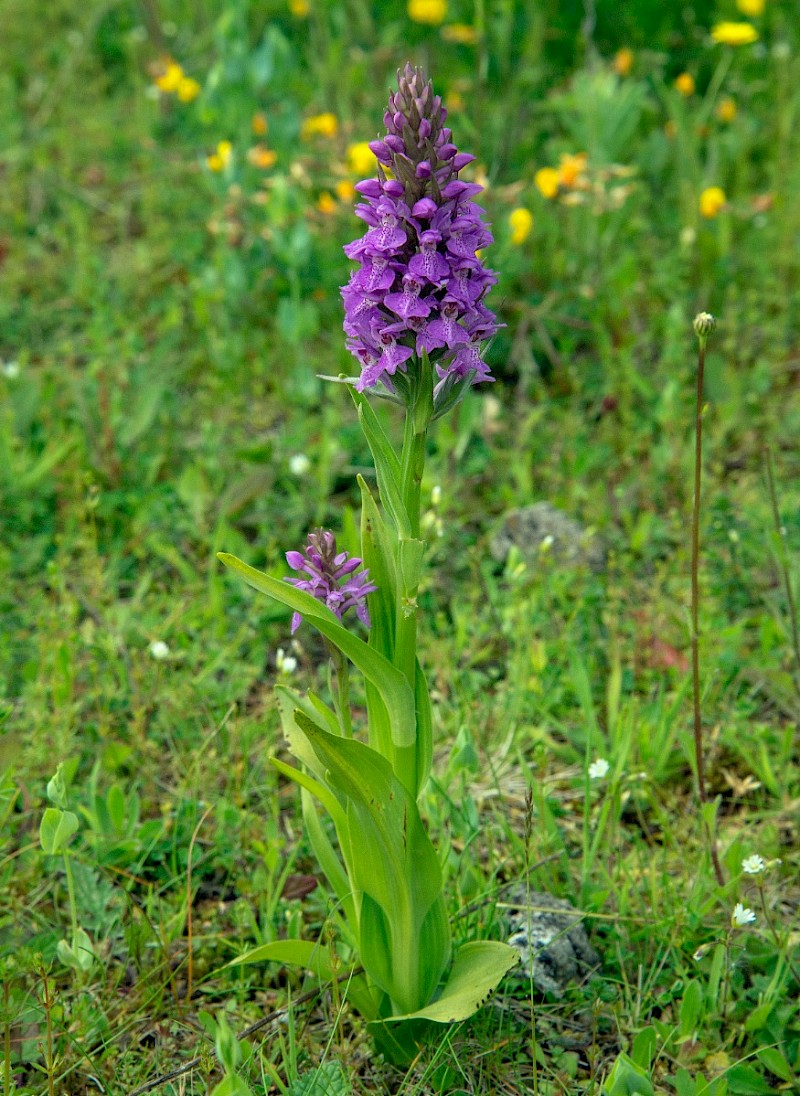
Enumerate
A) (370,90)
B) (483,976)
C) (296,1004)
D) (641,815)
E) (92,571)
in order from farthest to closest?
(370,90) → (92,571) → (641,815) → (296,1004) → (483,976)

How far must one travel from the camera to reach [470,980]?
1655 mm

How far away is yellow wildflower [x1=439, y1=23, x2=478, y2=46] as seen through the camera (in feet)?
14.3

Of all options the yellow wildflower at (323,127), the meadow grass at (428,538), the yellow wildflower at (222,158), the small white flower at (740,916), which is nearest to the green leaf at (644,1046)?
the meadow grass at (428,538)

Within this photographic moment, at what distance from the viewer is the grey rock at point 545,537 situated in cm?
292

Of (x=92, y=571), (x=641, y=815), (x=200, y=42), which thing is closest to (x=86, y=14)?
(x=200, y=42)

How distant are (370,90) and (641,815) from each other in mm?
3797

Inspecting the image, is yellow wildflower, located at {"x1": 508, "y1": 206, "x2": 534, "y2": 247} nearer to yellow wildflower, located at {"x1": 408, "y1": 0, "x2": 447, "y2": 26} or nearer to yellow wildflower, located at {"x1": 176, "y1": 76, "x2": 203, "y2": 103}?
yellow wildflower, located at {"x1": 408, "y1": 0, "x2": 447, "y2": 26}

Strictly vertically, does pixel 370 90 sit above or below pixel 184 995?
above

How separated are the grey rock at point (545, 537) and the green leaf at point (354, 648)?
138 cm

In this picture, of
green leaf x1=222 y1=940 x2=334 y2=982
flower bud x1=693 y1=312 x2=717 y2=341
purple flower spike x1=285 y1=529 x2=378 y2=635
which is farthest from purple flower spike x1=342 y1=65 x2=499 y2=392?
green leaf x1=222 y1=940 x2=334 y2=982

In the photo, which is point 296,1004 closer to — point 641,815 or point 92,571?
point 641,815

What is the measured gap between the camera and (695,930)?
192 centimetres

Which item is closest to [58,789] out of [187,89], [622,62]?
[187,89]

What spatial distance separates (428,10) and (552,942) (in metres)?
3.82
